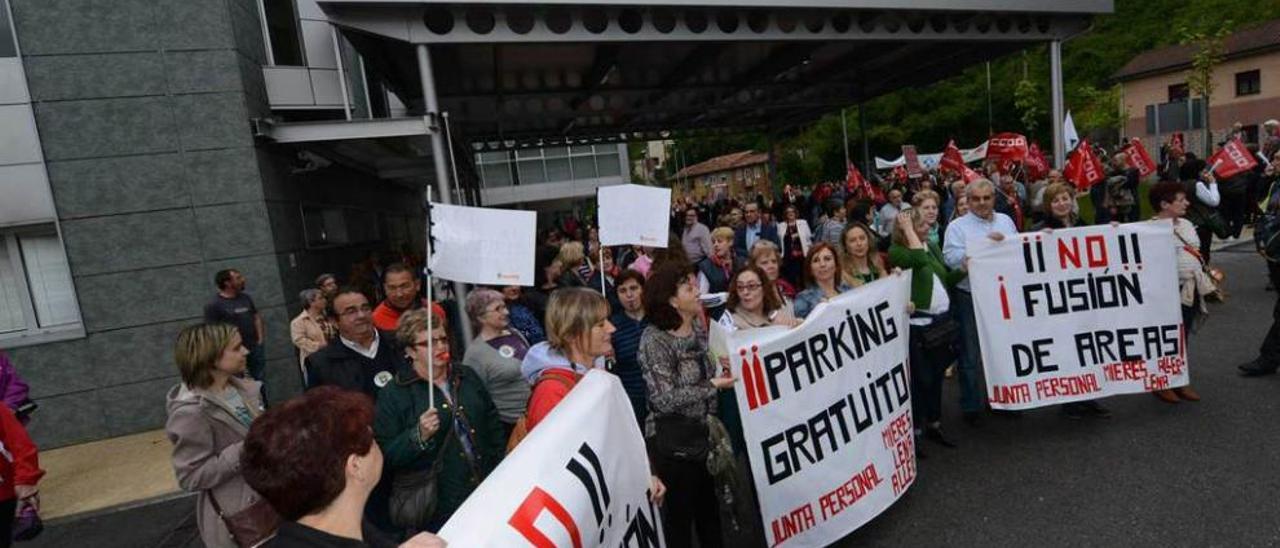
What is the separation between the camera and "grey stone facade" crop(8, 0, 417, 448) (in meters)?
7.16

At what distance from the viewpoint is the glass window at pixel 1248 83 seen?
37812 mm

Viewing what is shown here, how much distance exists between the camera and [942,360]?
15.1ft

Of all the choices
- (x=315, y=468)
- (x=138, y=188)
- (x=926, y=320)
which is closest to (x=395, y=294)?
(x=315, y=468)

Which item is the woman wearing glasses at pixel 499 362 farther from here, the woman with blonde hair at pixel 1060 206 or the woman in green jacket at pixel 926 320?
the woman with blonde hair at pixel 1060 206

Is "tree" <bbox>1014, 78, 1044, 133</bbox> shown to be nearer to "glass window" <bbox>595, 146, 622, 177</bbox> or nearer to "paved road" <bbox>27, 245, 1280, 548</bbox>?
"glass window" <bbox>595, 146, 622, 177</bbox>

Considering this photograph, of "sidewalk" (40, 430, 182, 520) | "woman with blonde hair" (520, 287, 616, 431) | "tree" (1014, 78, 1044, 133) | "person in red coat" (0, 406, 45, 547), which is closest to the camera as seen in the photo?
"woman with blonde hair" (520, 287, 616, 431)

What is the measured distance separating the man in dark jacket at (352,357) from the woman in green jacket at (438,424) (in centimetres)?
80

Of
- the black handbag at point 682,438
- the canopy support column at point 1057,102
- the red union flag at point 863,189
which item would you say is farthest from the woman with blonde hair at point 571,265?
the canopy support column at point 1057,102

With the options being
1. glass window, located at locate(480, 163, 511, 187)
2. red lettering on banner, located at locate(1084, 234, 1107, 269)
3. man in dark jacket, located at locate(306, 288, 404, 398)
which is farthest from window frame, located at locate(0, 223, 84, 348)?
glass window, located at locate(480, 163, 511, 187)

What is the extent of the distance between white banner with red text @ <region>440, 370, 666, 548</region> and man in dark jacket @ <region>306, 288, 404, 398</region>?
1.61 meters

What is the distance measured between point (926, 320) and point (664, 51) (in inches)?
269

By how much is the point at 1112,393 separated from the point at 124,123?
9806 mm

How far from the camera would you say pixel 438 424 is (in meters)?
2.57

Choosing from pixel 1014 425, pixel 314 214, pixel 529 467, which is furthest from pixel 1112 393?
pixel 314 214
